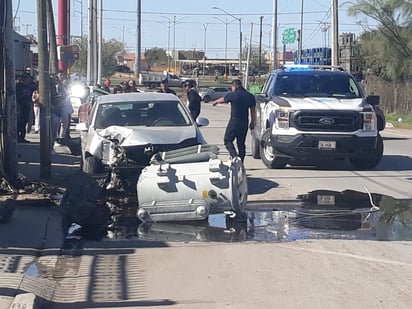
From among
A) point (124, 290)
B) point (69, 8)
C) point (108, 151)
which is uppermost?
point (69, 8)

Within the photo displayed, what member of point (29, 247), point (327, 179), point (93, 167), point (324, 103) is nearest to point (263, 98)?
point (324, 103)

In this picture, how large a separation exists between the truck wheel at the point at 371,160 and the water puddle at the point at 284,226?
426cm

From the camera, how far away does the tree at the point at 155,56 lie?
467ft

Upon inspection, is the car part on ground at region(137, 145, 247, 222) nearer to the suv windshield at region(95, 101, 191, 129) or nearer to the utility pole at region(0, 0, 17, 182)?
the suv windshield at region(95, 101, 191, 129)

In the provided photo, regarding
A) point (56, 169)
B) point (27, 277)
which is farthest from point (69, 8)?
point (27, 277)

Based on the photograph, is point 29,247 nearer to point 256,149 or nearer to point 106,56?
point 256,149

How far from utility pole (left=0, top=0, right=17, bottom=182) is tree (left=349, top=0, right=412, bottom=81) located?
31880 mm

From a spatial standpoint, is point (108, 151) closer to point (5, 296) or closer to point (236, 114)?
point (236, 114)

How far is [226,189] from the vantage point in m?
10.6

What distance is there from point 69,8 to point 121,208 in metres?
60.1

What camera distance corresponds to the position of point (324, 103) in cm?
1670

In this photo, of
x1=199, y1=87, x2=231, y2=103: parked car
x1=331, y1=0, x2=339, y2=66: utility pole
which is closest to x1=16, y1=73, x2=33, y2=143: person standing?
x1=331, y1=0, x2=339, y2=66: utility pole

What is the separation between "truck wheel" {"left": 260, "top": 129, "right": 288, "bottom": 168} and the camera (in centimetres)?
1692

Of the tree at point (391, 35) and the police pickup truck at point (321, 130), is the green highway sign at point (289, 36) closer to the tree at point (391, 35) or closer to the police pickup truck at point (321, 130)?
the tree at point (391, 35)
